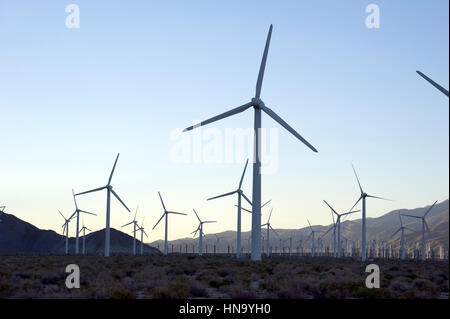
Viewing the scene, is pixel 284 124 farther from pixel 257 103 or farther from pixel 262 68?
pixel 262 68

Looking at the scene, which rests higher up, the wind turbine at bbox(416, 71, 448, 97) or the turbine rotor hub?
the turbine rotor hub

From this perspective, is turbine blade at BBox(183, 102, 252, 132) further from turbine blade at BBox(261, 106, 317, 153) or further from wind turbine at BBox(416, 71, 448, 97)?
wind turbine at BBox(416, 71, 448, 97)

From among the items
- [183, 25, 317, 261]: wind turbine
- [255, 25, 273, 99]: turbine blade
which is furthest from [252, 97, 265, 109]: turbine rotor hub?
[255, 25, 273, 99]: turbine blade

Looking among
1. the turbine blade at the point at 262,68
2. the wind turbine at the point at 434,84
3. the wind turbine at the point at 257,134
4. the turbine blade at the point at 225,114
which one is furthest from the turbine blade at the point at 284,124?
the wind turbine at the point at 434,84

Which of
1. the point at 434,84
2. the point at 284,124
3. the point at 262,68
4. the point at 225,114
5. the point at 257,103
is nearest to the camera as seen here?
the point at 434,84

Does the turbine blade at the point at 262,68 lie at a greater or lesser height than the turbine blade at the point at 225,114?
greater

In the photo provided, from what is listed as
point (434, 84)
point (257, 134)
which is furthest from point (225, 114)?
point (434, 84)

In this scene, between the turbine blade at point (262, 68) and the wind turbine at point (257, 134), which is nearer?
the wind turbine at point (257, 134)

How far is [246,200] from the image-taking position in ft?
295

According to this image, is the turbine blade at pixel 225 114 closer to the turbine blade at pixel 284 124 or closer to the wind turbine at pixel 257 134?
the wind turbine at pixel 257 134

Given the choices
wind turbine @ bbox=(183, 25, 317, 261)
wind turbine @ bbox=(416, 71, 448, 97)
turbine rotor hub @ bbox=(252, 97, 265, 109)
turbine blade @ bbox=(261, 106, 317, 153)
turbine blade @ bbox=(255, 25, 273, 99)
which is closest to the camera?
wind turbine @ bbox=(416, 71, 448, 97)
